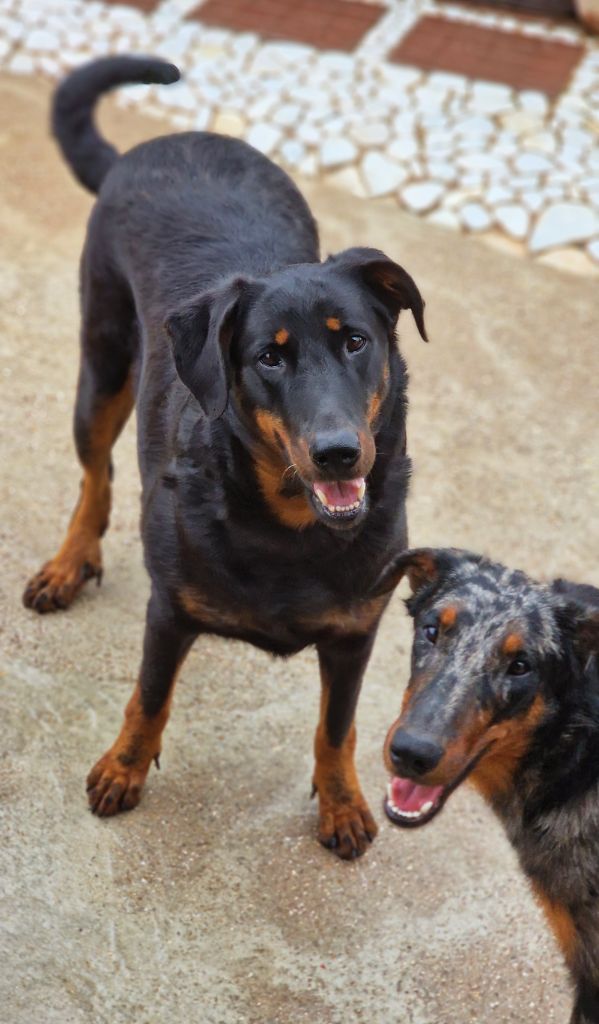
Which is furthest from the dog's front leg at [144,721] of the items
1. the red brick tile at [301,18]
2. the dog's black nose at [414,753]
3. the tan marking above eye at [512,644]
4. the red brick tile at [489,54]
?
the red brick tile at [301,18]

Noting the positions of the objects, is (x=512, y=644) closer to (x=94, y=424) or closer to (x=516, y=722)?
(x=516, y=722)

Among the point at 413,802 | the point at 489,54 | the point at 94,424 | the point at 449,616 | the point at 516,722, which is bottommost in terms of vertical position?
the point at 489,54

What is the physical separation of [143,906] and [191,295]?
7.53ft

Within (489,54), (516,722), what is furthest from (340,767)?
(489,54)

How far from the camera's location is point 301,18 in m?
11.4

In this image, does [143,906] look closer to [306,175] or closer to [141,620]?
[141,620]

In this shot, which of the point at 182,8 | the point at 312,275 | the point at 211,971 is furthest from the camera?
the point at 182,8

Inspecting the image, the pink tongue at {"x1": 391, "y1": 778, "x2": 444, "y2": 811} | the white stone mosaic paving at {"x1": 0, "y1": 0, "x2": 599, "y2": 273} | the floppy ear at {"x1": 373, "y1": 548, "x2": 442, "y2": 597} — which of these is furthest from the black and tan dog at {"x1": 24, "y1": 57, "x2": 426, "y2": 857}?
the white stone mosaic paving at {"x1": 0, "y1": 0, "x2": 599, "y2": 273}

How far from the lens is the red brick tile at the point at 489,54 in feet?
35.3

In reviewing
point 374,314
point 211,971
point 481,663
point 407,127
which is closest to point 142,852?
point 211,971

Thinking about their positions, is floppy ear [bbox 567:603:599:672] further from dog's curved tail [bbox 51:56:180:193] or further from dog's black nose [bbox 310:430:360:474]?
dog's curved tail [bbox 51:56:180:193]

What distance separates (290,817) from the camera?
17.3 feet

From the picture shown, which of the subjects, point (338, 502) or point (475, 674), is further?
point (338, 502)

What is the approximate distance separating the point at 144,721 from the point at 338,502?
1.43 metres
